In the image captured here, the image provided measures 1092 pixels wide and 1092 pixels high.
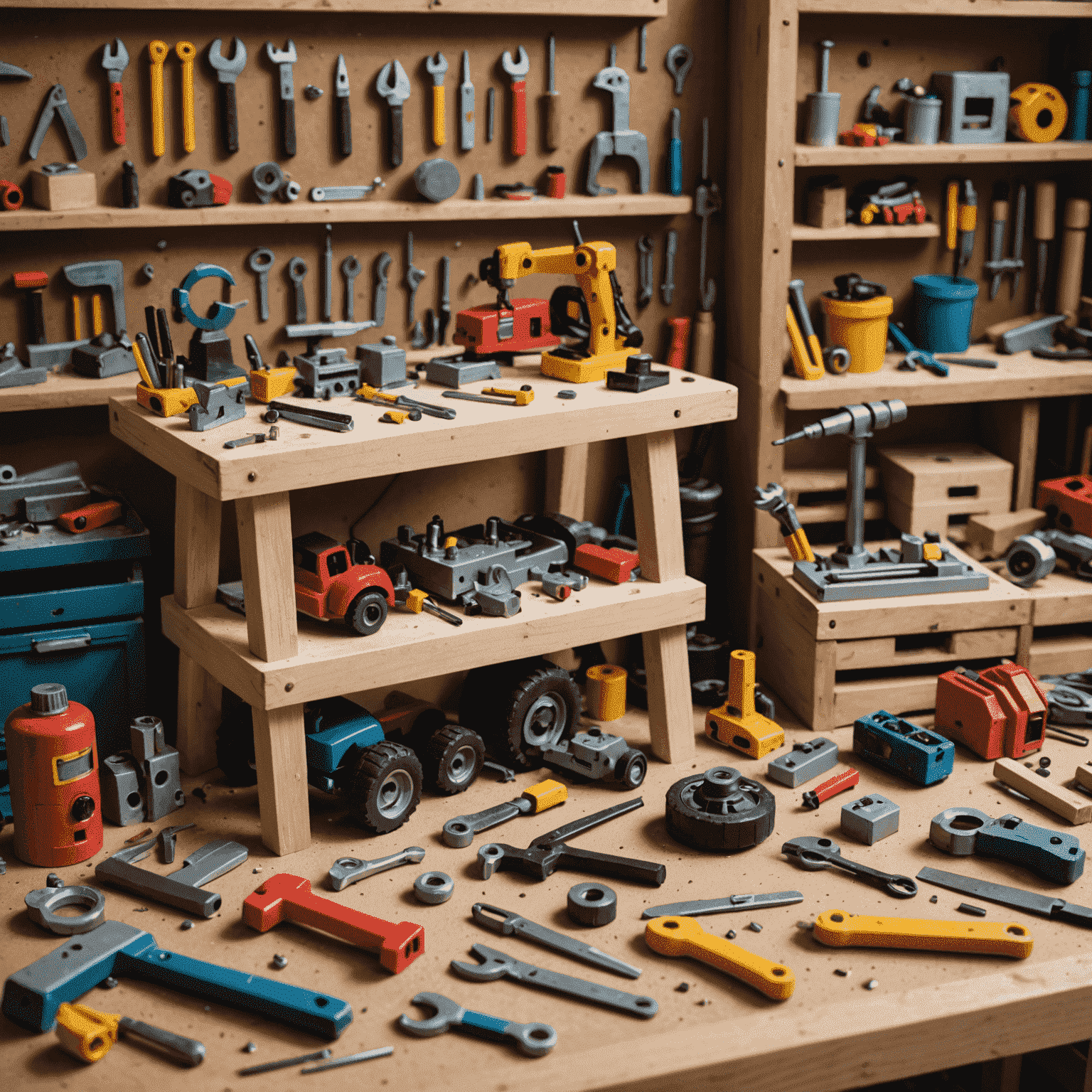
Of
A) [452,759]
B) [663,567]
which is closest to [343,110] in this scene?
[663,567]

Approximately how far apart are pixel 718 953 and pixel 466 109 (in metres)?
2.18

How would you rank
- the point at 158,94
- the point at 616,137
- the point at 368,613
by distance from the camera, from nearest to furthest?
1. the point at 368,613
2. the point at 158,94
3. the point at 616,137

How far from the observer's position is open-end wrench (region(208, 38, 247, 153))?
131 inches

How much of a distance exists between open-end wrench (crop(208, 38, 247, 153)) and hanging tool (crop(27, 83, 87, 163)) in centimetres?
34

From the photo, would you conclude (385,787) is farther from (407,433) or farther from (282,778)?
(407,433)

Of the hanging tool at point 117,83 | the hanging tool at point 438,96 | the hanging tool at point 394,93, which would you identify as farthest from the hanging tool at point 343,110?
the hanging tool at point 117,83

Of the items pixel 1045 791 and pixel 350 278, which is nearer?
pixel 1045 791

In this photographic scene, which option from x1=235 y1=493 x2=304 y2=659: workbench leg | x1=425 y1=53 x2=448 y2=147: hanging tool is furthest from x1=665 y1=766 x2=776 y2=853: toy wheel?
x1=425 y1=53 x2=448 y2=147: hanging tool

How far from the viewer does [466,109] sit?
3.57m

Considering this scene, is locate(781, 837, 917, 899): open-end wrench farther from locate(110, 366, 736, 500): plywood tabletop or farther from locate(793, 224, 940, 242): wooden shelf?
locate(793, 224, 940, 242): wooden shelf

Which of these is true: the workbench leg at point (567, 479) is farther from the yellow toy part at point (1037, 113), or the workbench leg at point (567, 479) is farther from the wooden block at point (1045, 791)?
the yellow toy part at point (1037, 113)

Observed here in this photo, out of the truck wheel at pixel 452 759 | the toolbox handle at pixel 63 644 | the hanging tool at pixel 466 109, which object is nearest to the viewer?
the toolbox handle at pixel 63 644

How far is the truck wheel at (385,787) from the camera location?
3.10 m

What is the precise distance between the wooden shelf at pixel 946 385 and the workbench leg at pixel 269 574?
1.54 meters
